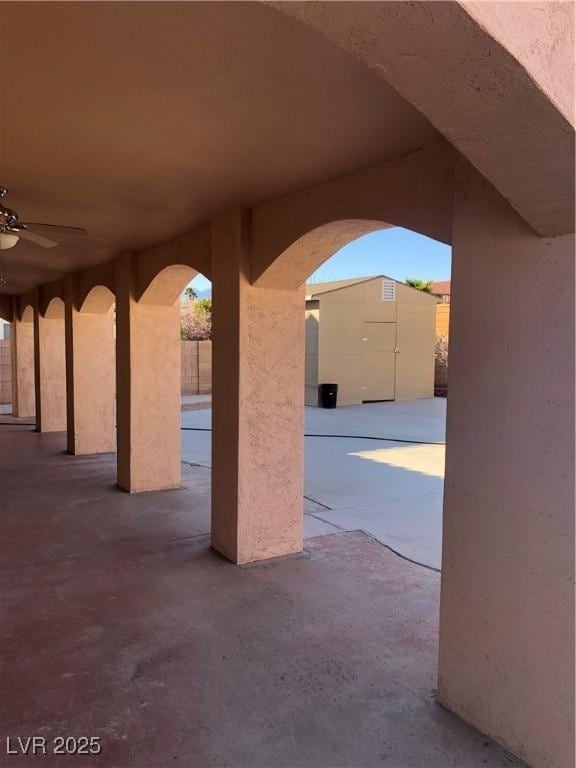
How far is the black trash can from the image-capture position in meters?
15.7

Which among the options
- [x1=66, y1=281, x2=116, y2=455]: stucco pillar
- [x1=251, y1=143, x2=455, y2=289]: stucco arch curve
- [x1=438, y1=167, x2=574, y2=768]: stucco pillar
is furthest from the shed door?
[x1=438, y1=167, x2=574, y2=768]: stucco pillar

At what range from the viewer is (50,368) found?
10.8 meters

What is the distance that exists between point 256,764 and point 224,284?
3.34 meters

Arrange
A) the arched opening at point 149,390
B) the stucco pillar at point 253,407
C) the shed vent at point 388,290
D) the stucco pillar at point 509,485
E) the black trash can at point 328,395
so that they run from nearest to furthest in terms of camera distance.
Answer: the stucco pillar at point 509,485 → the stucco pillar at point 253,407 → the arched opening at point 149,390 → the black trash can at point 328,395 → the shed vent at point 388,290

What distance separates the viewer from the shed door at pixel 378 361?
17016 mm

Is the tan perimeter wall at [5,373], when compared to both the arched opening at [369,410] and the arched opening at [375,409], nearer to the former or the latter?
the arched opening at [369,410]

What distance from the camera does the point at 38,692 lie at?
2914 mm

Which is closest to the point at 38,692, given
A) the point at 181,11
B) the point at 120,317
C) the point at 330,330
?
the point at 181,11

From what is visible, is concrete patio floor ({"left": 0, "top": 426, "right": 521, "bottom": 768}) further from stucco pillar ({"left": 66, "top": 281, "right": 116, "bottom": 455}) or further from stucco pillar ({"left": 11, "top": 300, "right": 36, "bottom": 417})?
stucco pillar ({"left": 11, "top": 300, "right": 36, "bottom": 417})

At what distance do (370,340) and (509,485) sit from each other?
48.6 feet

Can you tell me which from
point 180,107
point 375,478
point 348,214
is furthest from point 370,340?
point 180,107

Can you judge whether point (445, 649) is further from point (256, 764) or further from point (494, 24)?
point (494, 24)

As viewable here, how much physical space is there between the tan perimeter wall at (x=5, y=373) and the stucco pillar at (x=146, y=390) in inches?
391

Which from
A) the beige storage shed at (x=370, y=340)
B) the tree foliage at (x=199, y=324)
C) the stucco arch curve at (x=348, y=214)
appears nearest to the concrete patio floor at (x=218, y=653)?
A: the stucco arch curve at (x=348, y=214)
